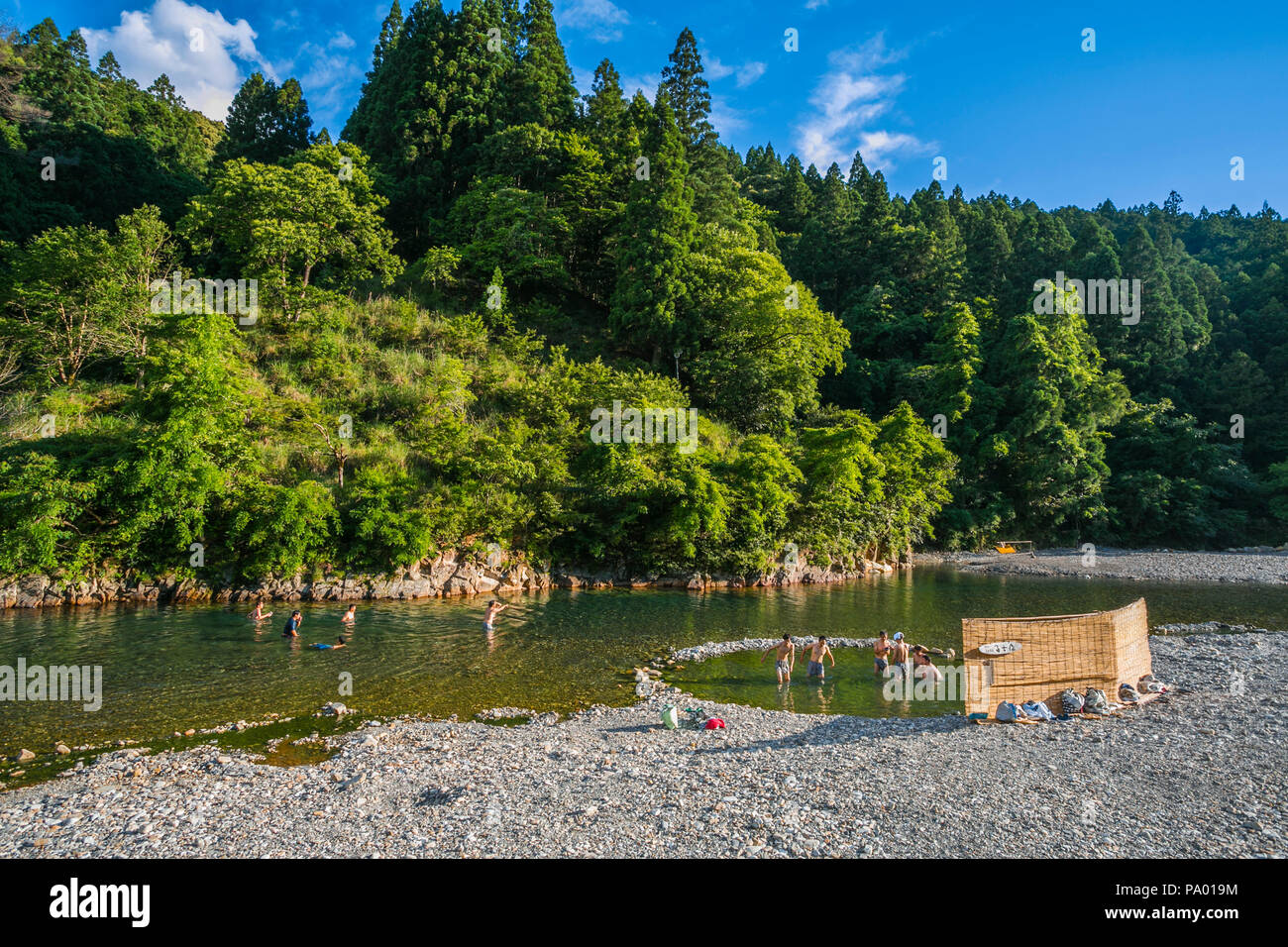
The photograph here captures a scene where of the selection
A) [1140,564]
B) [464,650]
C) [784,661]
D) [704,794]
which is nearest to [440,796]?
[704,794]

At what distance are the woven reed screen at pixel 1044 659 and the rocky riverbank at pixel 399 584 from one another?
18.8 metres

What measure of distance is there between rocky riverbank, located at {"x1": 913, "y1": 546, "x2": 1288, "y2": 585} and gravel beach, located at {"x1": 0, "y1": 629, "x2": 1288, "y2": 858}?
95.3 feet

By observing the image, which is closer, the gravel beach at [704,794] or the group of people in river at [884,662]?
the gravel beach at [704,794]

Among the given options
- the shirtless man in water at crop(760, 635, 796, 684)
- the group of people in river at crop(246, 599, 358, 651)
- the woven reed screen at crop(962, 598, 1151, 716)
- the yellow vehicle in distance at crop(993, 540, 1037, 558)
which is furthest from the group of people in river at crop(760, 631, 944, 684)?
the yellow vehicle in distance at crop(993, 540, 1037, 558)

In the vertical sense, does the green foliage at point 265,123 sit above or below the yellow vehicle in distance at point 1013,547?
above

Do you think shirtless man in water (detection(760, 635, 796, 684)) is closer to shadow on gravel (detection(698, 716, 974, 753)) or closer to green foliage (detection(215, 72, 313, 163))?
shadow on gravel (detection(698, 716, 974, 753))

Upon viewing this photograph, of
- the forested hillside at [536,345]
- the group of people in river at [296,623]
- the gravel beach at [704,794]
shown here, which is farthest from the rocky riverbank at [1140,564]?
the group of people in river at [296,623]

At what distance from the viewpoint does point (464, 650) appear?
18.4 metres

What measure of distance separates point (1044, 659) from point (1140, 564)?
1433 inches

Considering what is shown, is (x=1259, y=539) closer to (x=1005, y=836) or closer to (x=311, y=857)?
(x=1005, y=836)

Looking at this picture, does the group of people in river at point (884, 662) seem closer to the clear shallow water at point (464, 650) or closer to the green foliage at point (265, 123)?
the clear shallow water at point (464, 650)

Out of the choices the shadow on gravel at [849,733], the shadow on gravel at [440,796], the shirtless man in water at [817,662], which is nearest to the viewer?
the shadow on gravel at [440,796]

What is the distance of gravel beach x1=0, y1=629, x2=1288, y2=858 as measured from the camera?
726 cm

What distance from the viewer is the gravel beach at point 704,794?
7262 millimetres
